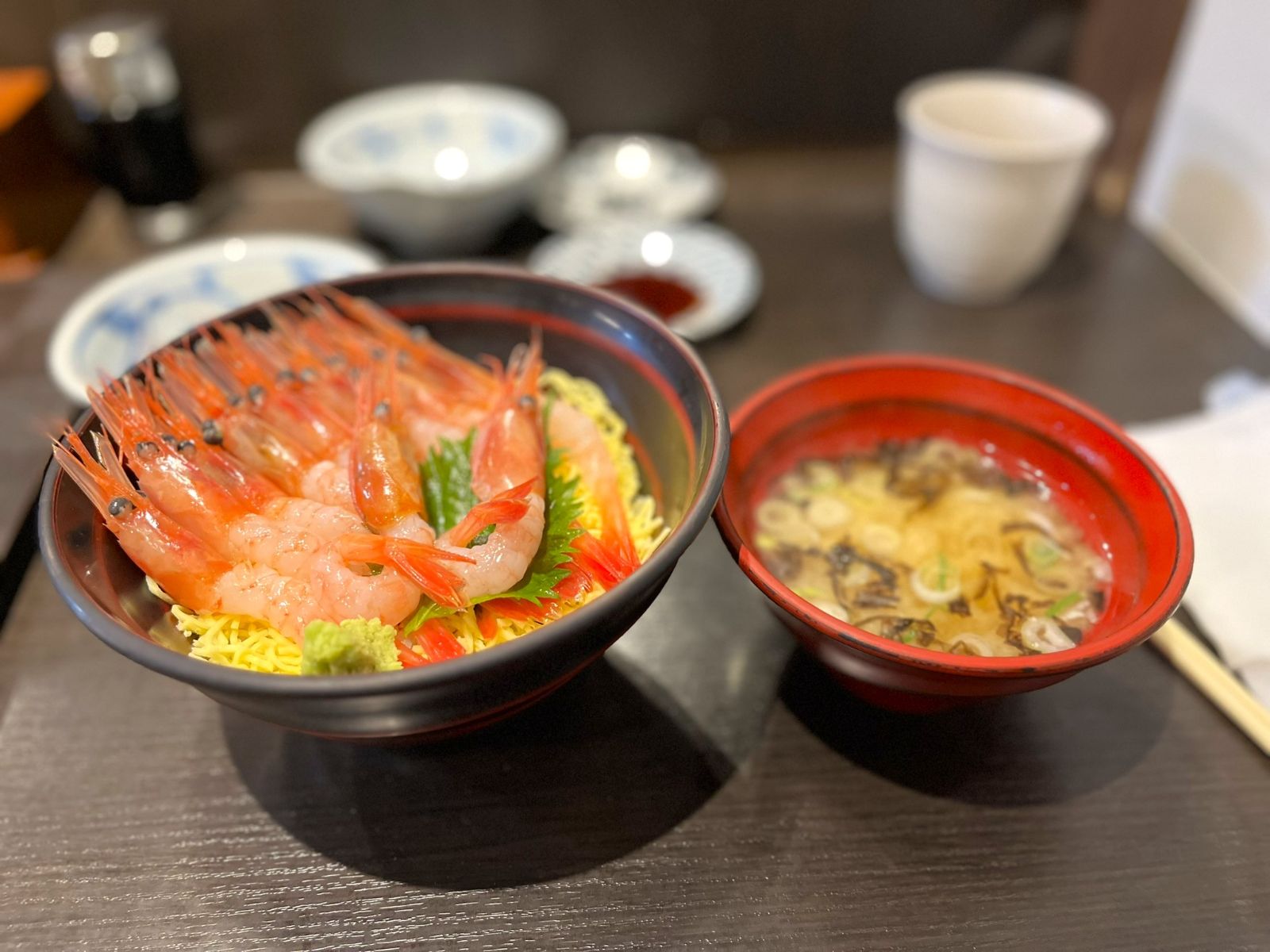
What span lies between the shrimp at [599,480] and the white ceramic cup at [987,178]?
1.00m

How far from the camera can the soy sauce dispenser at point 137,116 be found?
1.77 meters

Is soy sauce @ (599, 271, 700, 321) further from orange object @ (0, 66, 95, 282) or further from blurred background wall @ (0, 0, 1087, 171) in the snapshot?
orange object @ (0, 66, 95, 282)

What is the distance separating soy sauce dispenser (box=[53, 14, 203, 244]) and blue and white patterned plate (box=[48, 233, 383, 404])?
0.47 metres

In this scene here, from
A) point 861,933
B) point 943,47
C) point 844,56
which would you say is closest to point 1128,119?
point 943,47

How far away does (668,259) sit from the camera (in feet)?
6.13

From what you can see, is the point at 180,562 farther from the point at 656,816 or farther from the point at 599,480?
the point at 656,816

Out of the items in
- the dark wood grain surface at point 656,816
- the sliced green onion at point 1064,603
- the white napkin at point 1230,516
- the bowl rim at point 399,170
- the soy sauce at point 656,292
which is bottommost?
the dark wood grain surface at point 656,816

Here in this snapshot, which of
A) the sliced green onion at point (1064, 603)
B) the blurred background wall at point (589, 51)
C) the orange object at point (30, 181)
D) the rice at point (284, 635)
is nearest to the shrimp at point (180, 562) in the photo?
the rice at point (284, 635)

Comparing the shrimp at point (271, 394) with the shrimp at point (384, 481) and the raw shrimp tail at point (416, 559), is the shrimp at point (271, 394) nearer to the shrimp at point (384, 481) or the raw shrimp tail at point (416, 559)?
the shrimp at point (384, 481)

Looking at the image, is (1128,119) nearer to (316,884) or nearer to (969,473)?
(969,473)

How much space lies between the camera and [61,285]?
179cm

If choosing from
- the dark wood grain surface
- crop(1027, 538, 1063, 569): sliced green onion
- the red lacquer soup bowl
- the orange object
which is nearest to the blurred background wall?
the orange object

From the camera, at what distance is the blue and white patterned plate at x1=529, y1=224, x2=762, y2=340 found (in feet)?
5.76

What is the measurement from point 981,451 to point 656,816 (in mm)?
628
